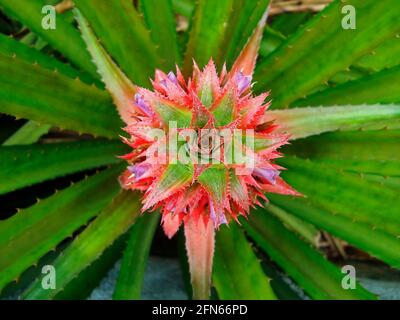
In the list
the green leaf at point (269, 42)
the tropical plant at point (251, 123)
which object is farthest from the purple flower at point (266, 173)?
the green leaf at point (269, 42)

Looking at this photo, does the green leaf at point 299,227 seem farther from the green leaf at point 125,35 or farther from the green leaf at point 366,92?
the green leaf at point 125,35

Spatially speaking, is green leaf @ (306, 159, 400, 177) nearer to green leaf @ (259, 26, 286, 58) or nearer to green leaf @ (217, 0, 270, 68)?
green leaf @ (217, 0, 270, 68)

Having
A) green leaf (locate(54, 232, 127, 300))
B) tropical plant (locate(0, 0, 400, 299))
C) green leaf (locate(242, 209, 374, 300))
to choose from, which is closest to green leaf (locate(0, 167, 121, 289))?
tropical plant (locate(0, 0, 400, 299))

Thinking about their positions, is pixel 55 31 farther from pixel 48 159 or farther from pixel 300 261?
pixel 300 261

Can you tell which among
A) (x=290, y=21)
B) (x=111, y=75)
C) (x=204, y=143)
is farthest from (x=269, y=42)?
(x=204, y=143)
